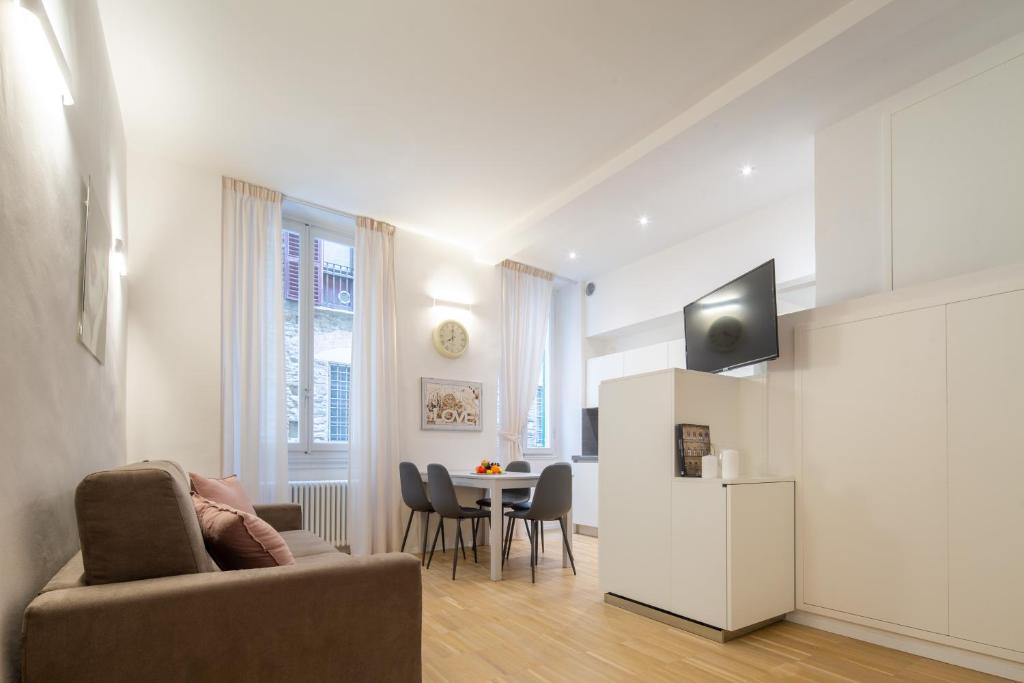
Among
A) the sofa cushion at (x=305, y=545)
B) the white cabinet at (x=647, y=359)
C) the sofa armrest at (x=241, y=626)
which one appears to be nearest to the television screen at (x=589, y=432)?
the white cabinet at (x=647, y=359)

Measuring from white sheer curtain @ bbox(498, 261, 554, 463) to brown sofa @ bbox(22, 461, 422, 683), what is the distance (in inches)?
181

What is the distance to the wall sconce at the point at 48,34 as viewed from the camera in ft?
4.46

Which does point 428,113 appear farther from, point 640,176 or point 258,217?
point 258,217

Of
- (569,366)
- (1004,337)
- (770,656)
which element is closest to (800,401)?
(1004,337)

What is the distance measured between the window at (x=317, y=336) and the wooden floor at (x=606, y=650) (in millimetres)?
2123

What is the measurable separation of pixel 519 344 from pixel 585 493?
6.44 ft

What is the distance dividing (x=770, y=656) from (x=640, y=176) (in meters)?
3.27

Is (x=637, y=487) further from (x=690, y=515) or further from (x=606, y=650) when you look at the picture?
(x=606, y=650)

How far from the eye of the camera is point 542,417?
740 centimetres

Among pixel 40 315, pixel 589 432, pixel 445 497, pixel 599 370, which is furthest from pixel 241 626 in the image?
pixel 599 370

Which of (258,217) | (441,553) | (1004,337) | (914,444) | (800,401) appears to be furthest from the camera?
(441,553)

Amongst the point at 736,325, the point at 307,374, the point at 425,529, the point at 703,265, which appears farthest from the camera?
the point at 703,265

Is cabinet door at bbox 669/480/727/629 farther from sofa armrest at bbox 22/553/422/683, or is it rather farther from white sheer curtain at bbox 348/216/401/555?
white sheer curtain at bbox 348/216/401/555

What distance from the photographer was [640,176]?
4.29 m
